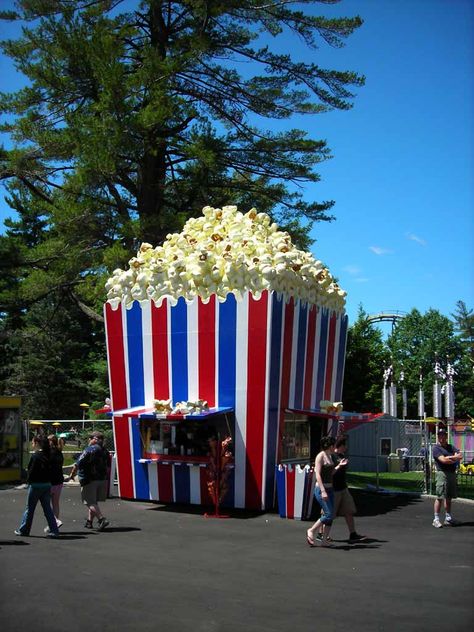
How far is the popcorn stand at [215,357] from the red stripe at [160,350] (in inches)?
0.9

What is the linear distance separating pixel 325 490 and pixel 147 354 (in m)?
5.74

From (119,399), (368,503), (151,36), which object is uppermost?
(151,36)

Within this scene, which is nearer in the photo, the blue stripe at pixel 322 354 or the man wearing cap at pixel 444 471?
the man wearing cap at pixel 444 471

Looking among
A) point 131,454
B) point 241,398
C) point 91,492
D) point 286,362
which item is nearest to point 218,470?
point 241,398

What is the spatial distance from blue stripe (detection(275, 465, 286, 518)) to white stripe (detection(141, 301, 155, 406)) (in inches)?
124

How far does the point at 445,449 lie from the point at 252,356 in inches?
144

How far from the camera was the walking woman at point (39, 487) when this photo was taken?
32.5 feet

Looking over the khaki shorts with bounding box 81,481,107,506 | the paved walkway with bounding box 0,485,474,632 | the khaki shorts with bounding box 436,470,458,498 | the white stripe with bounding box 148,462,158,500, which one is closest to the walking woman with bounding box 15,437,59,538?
the paved walkway with bounding box 0,485,474,632

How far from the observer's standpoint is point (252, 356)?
42.3 ft

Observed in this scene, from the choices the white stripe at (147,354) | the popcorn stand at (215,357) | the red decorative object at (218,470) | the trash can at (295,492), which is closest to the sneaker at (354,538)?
the trash can at (295,492)

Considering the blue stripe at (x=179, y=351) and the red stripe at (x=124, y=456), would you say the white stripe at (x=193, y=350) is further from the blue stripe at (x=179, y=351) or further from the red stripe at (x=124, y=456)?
the red stripe at (x=124, y=456)

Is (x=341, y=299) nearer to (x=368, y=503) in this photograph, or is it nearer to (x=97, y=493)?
(x=368, y=503)

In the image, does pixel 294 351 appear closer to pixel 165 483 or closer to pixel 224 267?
pixel 224 267

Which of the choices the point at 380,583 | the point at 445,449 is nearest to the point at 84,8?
the point at 445,449
